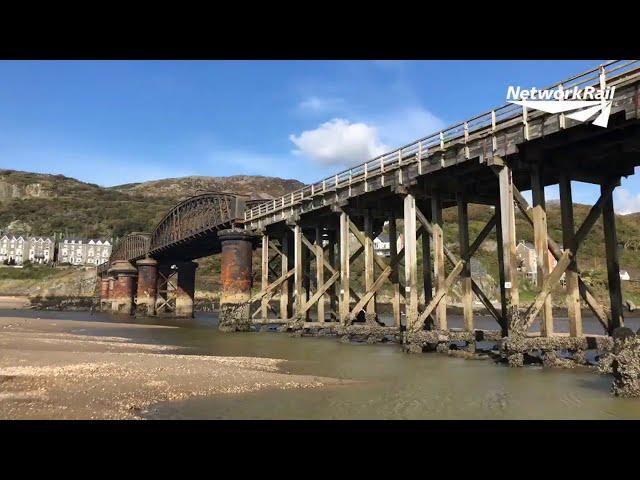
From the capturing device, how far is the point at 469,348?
18.9m

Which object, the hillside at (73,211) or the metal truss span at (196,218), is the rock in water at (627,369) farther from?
the hillside at (73,211)

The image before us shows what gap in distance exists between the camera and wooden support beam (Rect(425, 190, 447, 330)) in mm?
21306

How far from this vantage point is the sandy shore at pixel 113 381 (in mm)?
8055

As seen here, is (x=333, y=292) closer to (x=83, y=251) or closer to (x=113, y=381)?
(x=113, y=381)

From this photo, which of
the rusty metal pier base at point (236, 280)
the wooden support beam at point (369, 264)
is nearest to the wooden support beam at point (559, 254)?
the wooden support beam at point (369, 264)

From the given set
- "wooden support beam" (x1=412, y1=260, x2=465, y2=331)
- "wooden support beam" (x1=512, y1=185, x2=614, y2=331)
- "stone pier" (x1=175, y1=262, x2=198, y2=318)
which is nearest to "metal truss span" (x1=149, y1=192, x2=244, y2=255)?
"stone pier" (x1=175, y1=262, x2=198, y2=318)

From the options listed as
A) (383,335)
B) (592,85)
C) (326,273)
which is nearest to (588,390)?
(592,85)

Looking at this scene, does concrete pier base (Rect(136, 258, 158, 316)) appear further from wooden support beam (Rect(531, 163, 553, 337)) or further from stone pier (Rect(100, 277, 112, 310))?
wooden support beam (Rect(531, 163, 553, 337))

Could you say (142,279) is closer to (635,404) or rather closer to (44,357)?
(44,357)

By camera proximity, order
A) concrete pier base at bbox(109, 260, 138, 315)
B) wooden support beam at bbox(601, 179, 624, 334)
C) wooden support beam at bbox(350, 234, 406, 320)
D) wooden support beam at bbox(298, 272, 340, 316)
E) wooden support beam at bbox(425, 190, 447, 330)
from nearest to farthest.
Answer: wooden support beam at bbox(601, 179, 624, 334) → wooden support beam at bbox(425, 190, 447, 330) → wooden support beam at bbox(350, 234, 406, 320) → wooden support beam at bbox(298, 272, 340, 316) → concrete pier base at bbox(109, 260, 138, 315)

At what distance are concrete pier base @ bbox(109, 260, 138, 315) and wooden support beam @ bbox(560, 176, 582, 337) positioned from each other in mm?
59973

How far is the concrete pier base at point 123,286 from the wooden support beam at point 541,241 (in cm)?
5997
